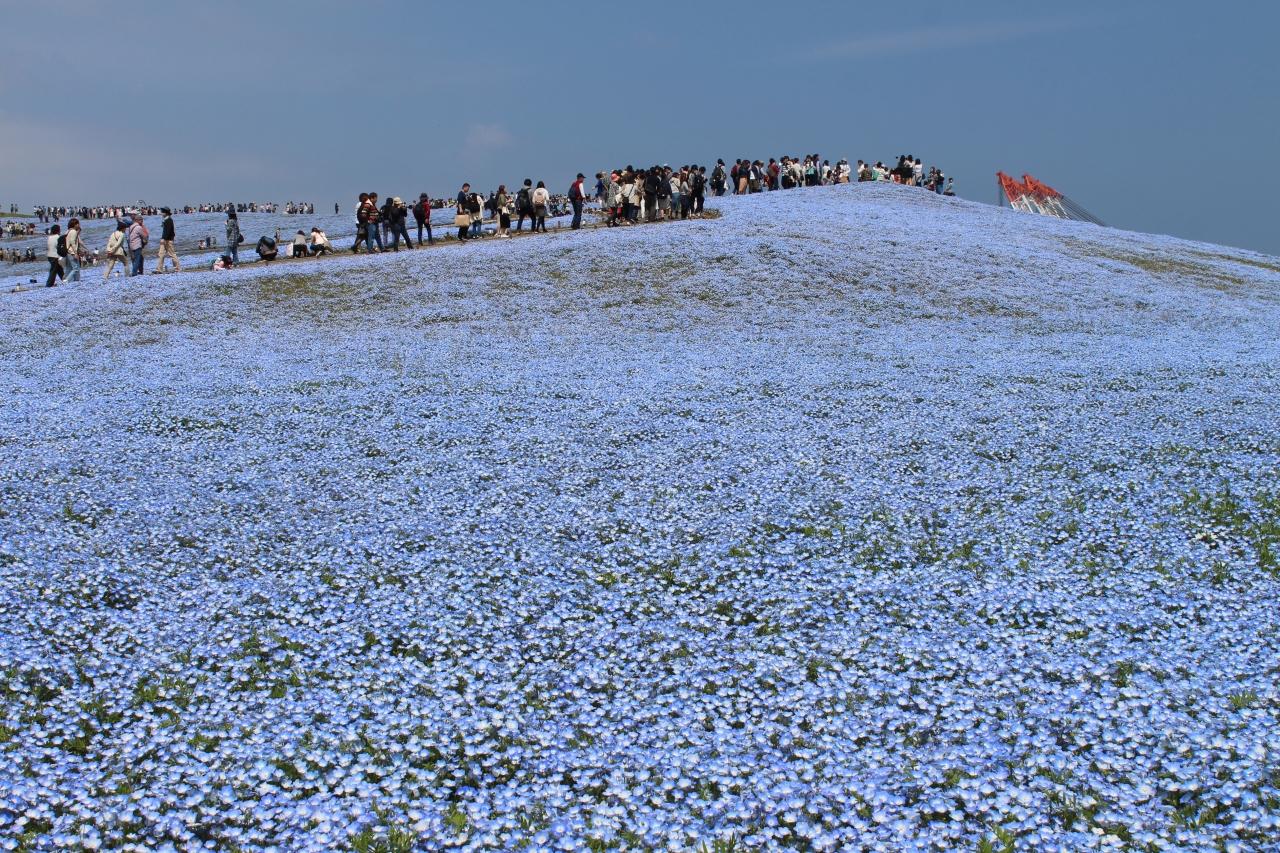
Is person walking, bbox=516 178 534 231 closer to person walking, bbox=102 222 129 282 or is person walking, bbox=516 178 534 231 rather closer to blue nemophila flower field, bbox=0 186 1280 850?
person walking, bbox=102 222 129 282

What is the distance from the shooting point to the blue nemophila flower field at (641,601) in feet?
19.6

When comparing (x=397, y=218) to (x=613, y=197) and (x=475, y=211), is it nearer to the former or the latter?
(x=475, y=211)

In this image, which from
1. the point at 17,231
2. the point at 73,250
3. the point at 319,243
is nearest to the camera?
the point at 73,250

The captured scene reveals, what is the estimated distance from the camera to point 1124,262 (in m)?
32.8

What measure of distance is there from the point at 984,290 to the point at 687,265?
8.90 m

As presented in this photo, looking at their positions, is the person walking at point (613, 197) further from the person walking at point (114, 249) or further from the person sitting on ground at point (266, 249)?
the person walking at point (114, 249)

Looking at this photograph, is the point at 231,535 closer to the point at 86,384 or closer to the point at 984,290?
the point at 86,384

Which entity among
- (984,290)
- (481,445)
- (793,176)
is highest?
(793,176)

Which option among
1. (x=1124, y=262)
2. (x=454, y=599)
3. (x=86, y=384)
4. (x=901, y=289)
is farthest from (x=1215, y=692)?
(x=1124, y=262)

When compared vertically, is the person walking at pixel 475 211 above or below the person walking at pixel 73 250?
above

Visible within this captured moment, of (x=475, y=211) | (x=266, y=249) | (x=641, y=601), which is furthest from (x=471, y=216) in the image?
(x=641, y=601)

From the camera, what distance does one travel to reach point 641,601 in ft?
29.0

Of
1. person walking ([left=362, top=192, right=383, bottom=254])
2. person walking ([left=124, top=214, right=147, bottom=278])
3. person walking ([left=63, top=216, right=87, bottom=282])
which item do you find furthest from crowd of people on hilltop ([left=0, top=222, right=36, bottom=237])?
person walking ([left=362, top=192, right=383, bottom=254])

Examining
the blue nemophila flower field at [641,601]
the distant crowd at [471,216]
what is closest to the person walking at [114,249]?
the distant crowd at [471,216]
